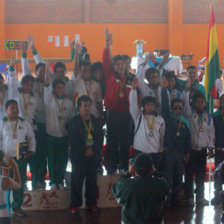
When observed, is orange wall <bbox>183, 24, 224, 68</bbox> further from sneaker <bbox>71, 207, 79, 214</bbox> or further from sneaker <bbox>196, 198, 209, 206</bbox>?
sneaker <bbox>71, 207, 79, 214</bbox>

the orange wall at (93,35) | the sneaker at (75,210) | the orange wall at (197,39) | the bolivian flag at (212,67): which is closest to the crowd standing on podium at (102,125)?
the sneaker at (75,210)

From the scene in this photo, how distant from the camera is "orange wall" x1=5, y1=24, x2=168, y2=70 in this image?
20.0 meters

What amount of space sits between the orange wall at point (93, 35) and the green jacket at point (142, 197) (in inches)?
695

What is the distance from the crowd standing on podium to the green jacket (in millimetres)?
1637

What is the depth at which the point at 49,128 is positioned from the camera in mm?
5051

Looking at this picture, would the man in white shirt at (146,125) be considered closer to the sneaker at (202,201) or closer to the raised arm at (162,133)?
the raised arm at (162,133)

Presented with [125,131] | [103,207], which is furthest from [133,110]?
[103,207]

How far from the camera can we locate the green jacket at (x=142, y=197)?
309 cm

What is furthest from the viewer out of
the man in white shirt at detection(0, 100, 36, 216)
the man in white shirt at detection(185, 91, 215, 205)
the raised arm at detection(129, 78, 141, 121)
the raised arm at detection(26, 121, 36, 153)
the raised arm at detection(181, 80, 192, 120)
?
the raised arm at detection(181, 80, 192, 120)

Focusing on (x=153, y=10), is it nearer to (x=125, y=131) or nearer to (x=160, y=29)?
(x=160, y=29)

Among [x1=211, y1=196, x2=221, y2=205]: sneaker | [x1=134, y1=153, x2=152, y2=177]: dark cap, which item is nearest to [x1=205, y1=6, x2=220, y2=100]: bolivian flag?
[x1=211, y1=196, x2=221, y2=205]: sneaker

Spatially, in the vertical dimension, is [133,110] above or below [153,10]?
below

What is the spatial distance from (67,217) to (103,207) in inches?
21.8

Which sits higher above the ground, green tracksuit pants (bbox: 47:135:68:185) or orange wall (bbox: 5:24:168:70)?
orange wall (bbox: 5:24:168:70)
